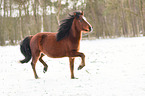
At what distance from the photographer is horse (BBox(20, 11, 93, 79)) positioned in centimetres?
541

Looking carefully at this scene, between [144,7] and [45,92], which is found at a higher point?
[144,7]

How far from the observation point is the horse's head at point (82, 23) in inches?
207

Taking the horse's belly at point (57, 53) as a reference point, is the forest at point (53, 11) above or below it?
above

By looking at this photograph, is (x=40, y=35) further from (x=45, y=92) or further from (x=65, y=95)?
(x=65, y=95)

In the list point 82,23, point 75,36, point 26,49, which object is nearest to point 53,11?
point 26,49

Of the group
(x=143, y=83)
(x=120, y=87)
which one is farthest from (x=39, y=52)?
(x=143, y=83)

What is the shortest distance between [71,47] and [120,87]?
1.83 m

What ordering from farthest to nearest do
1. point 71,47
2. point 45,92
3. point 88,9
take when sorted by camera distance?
point 88,9 → point 71,47 → point 45,92

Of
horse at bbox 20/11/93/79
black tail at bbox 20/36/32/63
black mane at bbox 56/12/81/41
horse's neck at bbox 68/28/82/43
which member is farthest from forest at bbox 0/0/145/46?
horse's neck at bbox 68/28/82/43

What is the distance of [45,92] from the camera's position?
4.50 meters

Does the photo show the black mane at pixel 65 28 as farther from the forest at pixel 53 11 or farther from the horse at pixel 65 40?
the forest at pixel 53 11

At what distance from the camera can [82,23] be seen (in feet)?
17.5

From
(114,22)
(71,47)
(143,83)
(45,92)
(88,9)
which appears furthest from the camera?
(114,22)

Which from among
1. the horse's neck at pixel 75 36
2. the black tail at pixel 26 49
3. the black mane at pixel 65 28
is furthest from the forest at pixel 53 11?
the horse's neck at pixel 75 36
